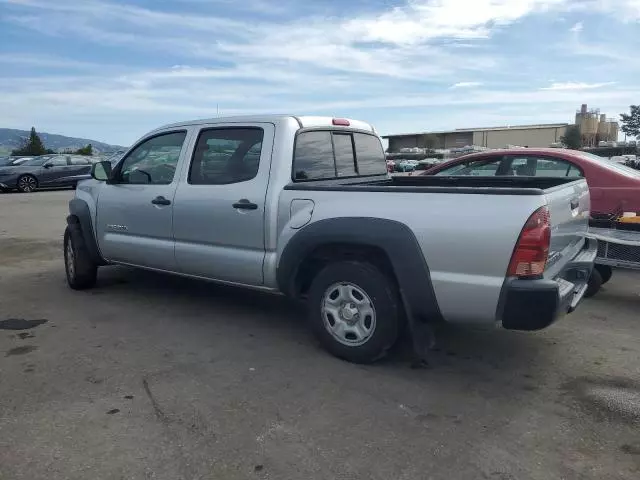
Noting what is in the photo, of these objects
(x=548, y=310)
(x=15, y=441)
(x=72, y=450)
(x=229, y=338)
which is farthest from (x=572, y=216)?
(x=15, y=441)

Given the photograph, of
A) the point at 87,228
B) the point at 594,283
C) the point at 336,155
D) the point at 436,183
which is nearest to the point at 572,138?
the point at 594,283

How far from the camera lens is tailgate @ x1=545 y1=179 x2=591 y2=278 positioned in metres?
3.69

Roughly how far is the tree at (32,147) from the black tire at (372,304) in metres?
41.8

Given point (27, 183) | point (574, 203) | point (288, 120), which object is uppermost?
point (288, 120)

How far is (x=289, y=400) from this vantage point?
365 cm

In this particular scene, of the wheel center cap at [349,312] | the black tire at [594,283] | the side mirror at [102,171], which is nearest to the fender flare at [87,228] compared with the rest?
the side mirror at [102,171]

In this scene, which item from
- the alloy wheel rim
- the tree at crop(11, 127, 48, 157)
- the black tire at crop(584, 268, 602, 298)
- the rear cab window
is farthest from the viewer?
the tree at crop(11, 127, 48, 157)

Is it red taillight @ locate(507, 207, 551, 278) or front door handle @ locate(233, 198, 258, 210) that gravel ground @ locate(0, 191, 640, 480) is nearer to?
red taillight @ locate(507, 207, 551, 278)

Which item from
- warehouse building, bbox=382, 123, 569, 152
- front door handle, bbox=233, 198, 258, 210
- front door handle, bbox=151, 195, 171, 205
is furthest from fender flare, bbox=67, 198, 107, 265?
warehouse building, bbox=382, 123, 569, 152

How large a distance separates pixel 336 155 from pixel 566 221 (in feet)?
6.78

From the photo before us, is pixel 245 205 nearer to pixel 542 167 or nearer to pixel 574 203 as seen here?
pixel 574 203

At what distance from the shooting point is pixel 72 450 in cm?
304

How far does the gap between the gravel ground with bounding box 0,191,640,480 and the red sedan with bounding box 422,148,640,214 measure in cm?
137

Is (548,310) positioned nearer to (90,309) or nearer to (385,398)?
(385,398)
